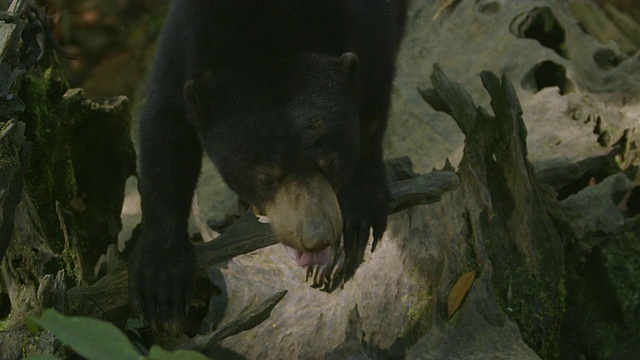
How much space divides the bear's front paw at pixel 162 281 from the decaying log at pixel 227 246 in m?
0.06

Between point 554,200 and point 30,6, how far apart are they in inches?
113

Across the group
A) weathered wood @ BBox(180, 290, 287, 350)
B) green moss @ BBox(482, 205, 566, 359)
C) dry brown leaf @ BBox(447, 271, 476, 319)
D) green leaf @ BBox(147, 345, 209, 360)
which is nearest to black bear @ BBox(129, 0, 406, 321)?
weathered wood @ BBox(180, 290, 287, 350)

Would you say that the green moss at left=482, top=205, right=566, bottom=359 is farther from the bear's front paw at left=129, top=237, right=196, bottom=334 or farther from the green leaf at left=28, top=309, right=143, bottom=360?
the green leaf at left=28, top=309, right=143, bottom=360

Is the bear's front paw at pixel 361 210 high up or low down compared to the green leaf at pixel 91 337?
down

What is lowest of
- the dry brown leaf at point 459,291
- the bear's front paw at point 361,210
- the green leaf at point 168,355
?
the dry brown leaf at point 459,291

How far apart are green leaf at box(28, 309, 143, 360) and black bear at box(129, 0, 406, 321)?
172 centimetres

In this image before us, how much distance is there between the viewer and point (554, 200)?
15.2 ft

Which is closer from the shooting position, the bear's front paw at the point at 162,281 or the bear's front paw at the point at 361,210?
the bear's front paw at the point at 162,281

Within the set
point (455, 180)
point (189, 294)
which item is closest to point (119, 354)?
point (189, 294)

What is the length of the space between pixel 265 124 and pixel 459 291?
128cm

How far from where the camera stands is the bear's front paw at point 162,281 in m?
3.54

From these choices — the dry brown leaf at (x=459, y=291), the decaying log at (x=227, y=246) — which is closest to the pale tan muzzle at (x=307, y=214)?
the decaying log at (x=227, y=246)

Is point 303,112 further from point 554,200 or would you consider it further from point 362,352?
point 554,200

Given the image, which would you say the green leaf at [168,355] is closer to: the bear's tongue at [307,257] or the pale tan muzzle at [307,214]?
the pale tan muzzle at [307,214]
